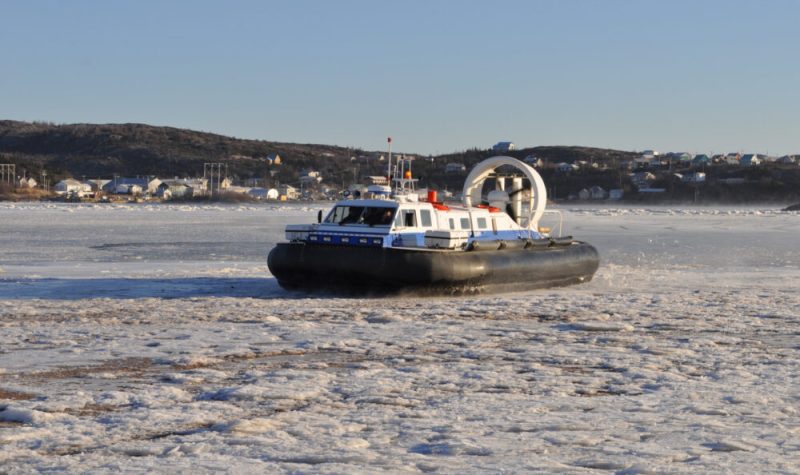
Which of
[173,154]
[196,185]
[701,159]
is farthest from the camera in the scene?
[701,159]

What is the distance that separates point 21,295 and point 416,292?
388 cm

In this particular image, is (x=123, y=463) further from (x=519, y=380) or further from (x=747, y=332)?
(x=747, y=332)

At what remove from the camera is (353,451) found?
4859mm

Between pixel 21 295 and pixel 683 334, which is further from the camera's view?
pixel 21 295

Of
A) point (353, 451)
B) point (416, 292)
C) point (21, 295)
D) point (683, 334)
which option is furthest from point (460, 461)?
point (21, 295)

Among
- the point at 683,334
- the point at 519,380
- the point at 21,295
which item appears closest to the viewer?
the point at 519,380

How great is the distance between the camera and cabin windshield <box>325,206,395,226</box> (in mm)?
11617

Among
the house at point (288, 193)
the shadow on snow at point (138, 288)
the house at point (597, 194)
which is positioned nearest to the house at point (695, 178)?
the house at point (597, 194)

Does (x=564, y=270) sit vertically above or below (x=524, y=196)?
below

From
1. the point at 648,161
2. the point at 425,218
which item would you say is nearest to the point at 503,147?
the point at 648,161

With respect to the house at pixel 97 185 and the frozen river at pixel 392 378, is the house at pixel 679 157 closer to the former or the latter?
the house at pixel 97 185

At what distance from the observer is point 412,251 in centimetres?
1100

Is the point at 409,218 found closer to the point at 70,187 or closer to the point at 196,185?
the point at 70,187

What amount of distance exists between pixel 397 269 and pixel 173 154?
113m
